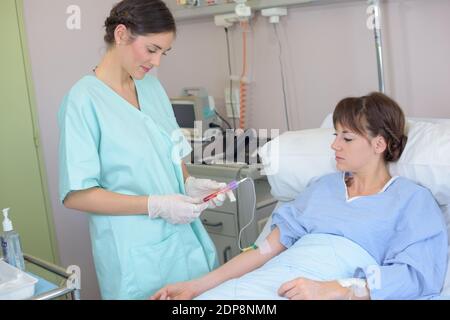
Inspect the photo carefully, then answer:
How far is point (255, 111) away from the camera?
2684 mm

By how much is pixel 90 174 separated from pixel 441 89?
4.33ft

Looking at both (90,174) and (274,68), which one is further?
(274,68)

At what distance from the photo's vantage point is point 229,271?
61.6 inches

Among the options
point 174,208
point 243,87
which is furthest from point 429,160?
point 243,87

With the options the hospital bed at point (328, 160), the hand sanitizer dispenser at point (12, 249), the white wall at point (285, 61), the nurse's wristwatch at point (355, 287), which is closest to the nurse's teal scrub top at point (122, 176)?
the hand sanitizer dispenser at point (12, 249)

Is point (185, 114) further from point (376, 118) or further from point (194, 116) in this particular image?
point (376, 118)

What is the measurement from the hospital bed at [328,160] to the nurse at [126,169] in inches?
12.9

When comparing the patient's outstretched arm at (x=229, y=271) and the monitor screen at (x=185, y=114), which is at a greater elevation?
the monitor screen at (x=185, y=114)

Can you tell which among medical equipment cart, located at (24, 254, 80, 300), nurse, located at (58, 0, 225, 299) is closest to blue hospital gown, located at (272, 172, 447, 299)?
nurse, located at (58, 0, 225, 299)

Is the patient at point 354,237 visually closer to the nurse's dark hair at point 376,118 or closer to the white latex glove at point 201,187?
the nurse's dark hair at point 376,118

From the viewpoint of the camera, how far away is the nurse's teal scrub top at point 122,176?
1.46m
